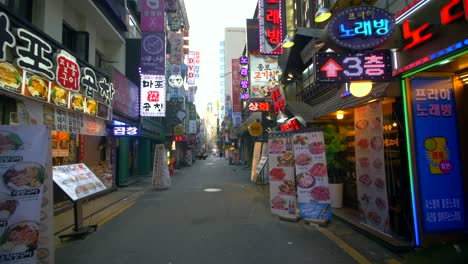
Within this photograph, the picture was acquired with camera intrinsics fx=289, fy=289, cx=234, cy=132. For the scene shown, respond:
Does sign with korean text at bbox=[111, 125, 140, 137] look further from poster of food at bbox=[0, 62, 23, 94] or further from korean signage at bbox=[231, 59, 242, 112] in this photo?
korean signage at bbox=[231, 59, 242, 112]

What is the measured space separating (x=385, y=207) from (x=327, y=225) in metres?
1.75

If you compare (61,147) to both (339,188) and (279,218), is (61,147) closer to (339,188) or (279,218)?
(279,218)

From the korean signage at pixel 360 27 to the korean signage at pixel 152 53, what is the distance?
1288 centimetres

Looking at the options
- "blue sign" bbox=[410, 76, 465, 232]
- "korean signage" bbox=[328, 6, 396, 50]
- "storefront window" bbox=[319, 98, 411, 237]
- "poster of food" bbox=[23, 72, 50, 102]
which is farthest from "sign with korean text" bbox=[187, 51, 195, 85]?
"blue sign" bbox=[410, 76, 465, 232]

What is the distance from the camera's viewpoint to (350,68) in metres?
5.38

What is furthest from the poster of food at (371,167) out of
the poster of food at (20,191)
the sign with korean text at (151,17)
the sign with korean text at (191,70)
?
the sign with korean text at (191,70)

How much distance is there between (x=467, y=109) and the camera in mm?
5277

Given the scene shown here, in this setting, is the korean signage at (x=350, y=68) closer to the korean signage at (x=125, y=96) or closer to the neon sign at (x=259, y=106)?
the korean signage at (x=125, y=96)

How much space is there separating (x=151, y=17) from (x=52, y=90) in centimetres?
987

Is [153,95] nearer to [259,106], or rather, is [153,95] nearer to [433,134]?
[259,106]

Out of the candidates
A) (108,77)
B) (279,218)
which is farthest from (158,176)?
(279,218)

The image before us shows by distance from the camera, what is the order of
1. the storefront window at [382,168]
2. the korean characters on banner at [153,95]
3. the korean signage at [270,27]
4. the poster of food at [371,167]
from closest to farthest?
1. the storefront window at [382,168]
2. the poster of food at [371,167]
3. the korean signage at [270,27]
4. the korean characters on banner at [153,95]

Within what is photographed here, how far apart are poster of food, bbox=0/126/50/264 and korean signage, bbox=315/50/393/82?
15.7ft

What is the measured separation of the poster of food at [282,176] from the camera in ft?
26.3
